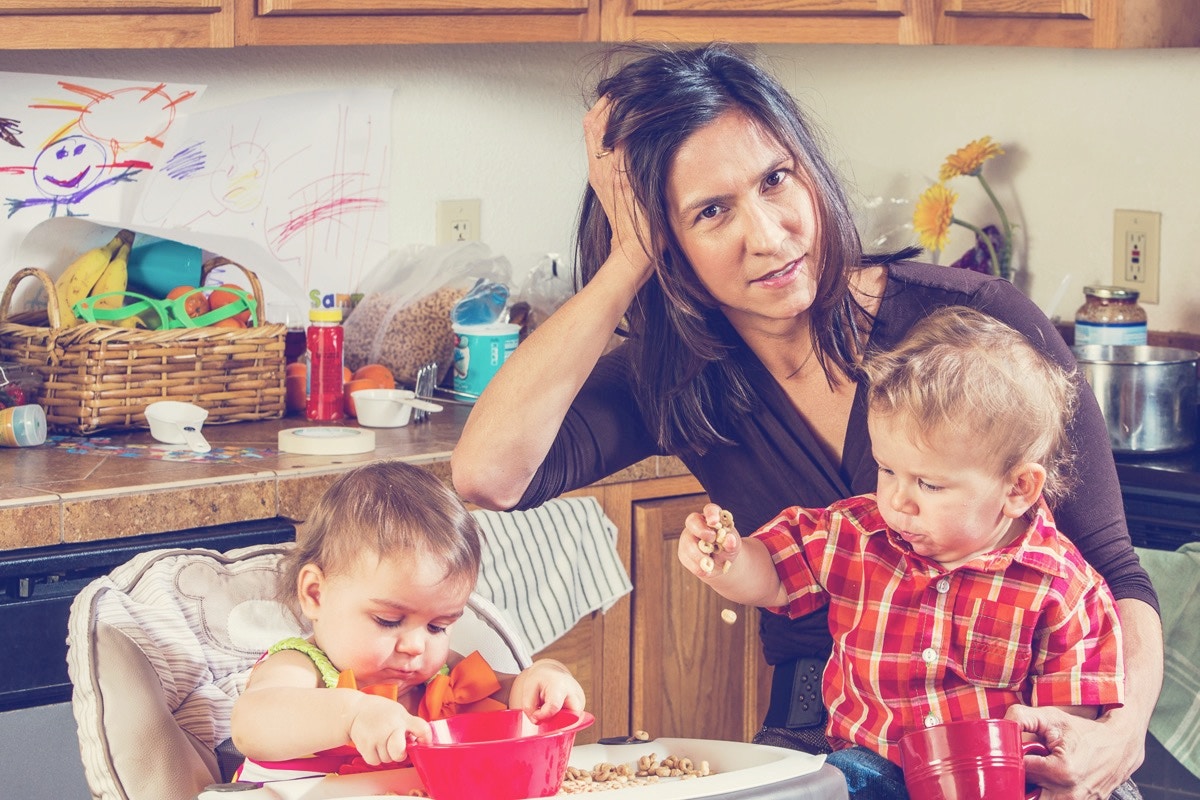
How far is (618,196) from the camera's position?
1697mm

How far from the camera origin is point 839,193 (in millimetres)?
1710

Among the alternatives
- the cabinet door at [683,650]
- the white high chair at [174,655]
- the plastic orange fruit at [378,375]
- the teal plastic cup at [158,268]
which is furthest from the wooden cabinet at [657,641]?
the white high chair at [174,655]

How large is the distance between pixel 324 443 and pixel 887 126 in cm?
150

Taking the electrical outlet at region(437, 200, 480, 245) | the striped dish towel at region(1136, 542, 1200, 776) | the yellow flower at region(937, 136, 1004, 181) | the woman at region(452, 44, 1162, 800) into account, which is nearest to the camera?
the woman at region(452, 44, 1162, 800)

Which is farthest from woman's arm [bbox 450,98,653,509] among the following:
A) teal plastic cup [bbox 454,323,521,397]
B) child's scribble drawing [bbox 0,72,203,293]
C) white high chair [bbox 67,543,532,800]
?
child's scribble drawing [bbox 0,72,203,293]

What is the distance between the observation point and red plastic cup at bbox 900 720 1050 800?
4.14 ft

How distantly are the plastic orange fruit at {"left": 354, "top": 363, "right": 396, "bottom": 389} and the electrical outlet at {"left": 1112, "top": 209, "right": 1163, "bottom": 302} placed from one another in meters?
1.36

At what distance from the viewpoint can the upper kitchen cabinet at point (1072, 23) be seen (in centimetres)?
261

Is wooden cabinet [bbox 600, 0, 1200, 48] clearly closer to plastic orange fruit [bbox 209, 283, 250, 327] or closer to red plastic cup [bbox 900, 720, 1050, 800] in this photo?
plastic orange fruit [bbox 209, 283, 250, 327]

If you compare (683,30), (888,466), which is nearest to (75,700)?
(888,466)

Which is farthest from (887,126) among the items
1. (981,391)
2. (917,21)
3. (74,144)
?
(981,391)

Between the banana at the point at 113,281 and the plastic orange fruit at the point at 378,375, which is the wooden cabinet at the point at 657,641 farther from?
the banana at the point at 113,281

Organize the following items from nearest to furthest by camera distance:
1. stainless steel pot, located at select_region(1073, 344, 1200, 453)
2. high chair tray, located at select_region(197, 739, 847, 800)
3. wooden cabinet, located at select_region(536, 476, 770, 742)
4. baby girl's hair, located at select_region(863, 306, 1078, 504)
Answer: high chair tray, located at select_region(197, 739, 847, 800) → baby girl's hair, located at select_region(863, 306, 1078, 504) → stainless steel pot, located at select_region(1073, 344, 1200, 453) → wooden cabinet, located at select_region(536, 476, 770, 742)

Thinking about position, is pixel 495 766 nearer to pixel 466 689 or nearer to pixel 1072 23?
pixel 466 689
